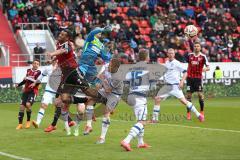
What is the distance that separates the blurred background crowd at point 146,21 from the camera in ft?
126

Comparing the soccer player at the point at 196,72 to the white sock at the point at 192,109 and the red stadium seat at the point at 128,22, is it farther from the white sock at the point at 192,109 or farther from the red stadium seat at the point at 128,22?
the red stadium seat at the point at 128,22

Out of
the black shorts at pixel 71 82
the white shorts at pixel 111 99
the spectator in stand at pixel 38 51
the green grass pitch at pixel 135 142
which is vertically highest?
the spectator in stand at pixel 38 51

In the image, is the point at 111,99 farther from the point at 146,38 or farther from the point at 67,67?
the point at 146,38

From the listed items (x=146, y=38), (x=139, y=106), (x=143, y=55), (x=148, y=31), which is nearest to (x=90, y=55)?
(x=143, y=55)

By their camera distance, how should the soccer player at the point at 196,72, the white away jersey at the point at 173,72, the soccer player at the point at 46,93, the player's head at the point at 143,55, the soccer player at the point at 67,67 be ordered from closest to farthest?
the player's head at the point at 143,55 < the soccer player at the point at 67,67 < the soccer player at the point at 46,93 < the white away jersey at the point at 173,72 < the soccer player at the point at 196,72

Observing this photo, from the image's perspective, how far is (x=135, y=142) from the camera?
580 inches

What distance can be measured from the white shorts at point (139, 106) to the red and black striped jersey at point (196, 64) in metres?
8.84

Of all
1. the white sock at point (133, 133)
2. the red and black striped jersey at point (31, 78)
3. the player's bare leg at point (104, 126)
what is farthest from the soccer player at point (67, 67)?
the red and black striped jersey at point (31, 78)

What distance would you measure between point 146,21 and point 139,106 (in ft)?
97.0

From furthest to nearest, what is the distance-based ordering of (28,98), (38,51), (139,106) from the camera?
(38,51) → (28,98) → (139,106)

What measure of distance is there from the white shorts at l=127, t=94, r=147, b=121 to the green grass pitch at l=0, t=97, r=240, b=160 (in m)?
0.73

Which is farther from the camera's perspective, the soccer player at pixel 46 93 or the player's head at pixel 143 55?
the soccer player at pixel 46 93

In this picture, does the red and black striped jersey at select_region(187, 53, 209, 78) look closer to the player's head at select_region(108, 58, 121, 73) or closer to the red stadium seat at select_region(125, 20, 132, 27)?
the player's head at select_region(108, 58, 121, 73)

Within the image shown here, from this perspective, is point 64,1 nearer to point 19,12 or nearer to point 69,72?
point 19,12
